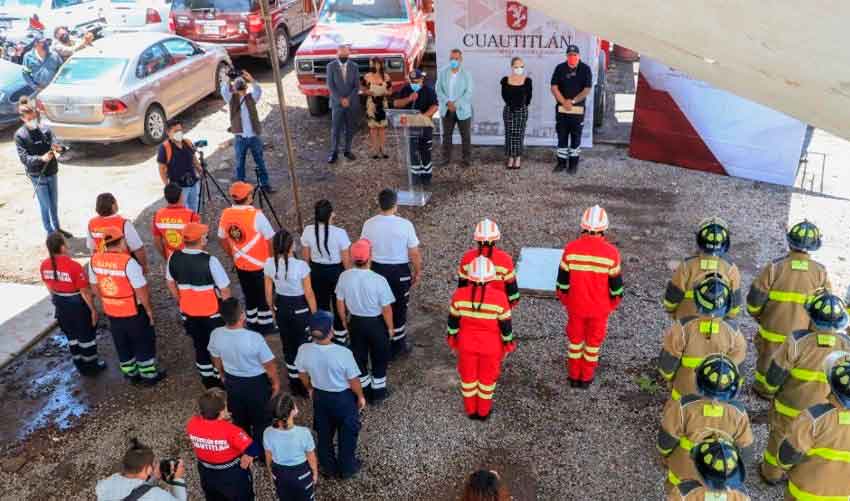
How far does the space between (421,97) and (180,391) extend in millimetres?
5355

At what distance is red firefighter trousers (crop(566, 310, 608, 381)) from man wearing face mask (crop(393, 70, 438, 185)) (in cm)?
461

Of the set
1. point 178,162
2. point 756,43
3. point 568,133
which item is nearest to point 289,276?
point 178,162

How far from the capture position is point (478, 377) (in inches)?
236

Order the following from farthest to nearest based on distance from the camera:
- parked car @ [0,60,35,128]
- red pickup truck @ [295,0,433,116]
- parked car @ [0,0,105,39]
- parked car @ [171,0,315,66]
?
parked car @ [0,0,105,39] < parked car @ [171,0,315,66] < parked car @ [0,60,35,128] < red pickup truck @ [295,0,433,116]

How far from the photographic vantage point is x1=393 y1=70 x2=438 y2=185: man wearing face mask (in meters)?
10.2

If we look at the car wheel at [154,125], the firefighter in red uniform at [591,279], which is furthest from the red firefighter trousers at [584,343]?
the car wheel at [154,125]

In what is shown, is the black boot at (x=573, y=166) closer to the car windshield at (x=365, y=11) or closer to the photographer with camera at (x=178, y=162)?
the car windshield at (x=365, y=11)

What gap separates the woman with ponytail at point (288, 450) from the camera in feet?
14.8

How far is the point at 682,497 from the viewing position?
3.82 metres

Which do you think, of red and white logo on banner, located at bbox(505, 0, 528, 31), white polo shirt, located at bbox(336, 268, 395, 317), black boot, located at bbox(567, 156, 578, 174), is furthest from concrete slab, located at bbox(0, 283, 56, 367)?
red and white logo on banner, located at bbox(505, 0, 528, 31)

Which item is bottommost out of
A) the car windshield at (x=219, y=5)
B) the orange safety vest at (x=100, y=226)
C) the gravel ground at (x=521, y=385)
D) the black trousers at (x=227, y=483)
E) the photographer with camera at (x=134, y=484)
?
the gravel ground at (x=521, y=385)

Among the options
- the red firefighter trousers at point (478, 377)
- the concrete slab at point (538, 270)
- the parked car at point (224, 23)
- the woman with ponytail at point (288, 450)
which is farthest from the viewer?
the parked car at point (224, 23)

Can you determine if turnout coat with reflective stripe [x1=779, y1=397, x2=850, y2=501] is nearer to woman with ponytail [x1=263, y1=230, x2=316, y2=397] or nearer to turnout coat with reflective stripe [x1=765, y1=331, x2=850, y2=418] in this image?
turnout coat with reflective stripe [x1=765, y1=331, x2=850, y2=418]

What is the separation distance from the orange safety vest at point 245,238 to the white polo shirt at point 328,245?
48cm
